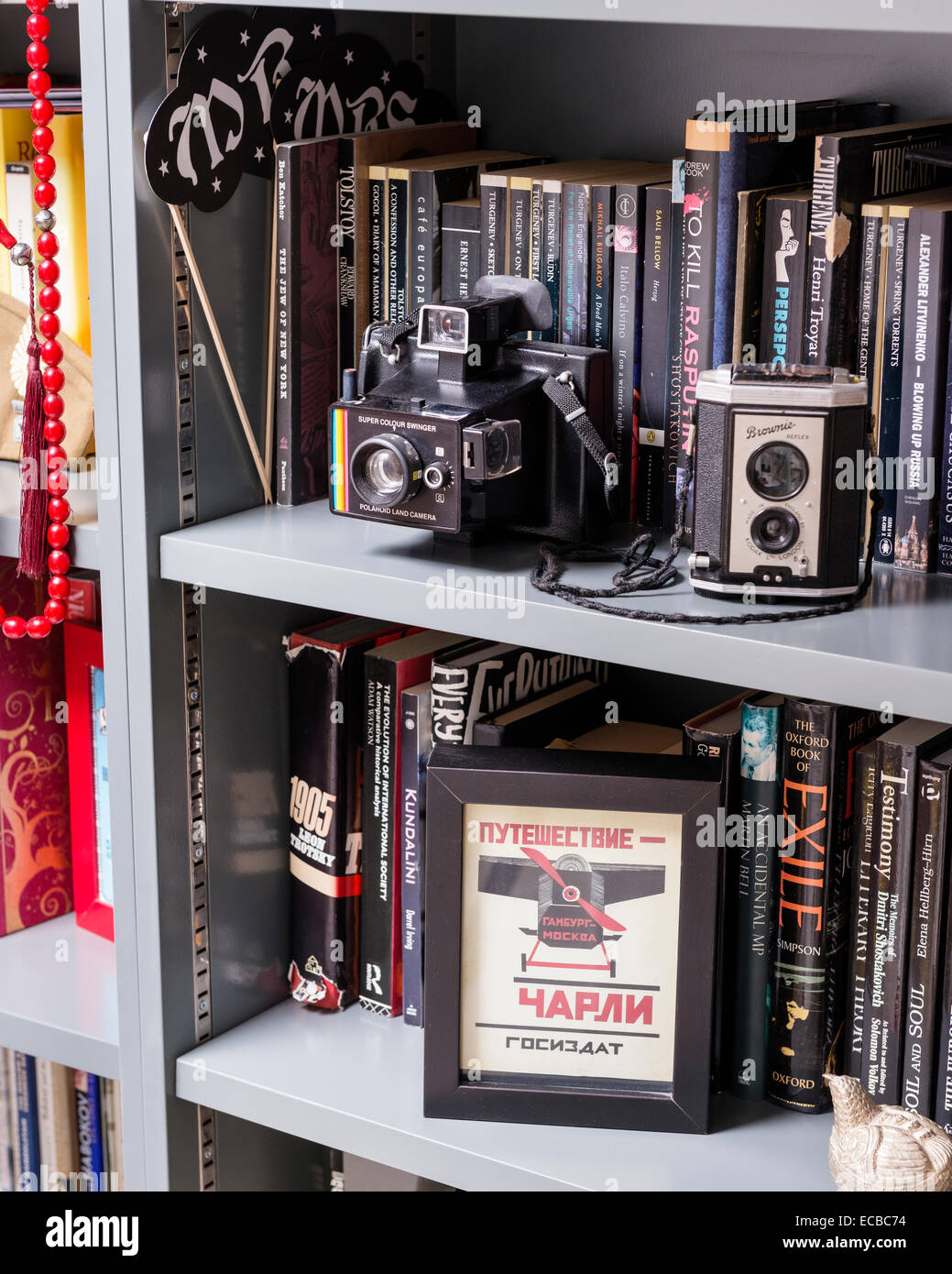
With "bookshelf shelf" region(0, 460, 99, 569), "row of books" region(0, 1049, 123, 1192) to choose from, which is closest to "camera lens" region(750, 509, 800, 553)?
"bookshelf shelf" region(0, 460, 99, 569)

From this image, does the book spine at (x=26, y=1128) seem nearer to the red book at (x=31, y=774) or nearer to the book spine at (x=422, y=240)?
the red book at (x=31, y=774)

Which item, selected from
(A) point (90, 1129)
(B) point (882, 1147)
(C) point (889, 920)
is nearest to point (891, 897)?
(C) point (889, 920)

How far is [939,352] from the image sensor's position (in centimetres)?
85

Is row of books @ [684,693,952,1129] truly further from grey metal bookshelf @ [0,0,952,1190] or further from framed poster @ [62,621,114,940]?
framed poster @ [62,621,114,940]

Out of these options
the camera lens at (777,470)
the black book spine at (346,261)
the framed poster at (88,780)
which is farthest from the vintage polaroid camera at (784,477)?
the framed poster at (88,780)

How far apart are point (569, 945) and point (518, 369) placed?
377 mm

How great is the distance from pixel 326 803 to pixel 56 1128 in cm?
53

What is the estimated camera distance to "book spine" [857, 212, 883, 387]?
859mm

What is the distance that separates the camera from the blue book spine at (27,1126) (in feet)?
4.52

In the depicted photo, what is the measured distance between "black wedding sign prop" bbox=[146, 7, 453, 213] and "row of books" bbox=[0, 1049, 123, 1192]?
0.83 metres

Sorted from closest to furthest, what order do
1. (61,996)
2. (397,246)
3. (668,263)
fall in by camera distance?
(668,263)
(397,246)
(61,996)

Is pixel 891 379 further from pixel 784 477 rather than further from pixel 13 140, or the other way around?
pixel 13 140

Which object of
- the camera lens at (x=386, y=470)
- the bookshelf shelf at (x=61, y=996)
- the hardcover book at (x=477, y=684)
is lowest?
the bookshelf shelf at (x=61, y=996)

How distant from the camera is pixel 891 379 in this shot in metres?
0.88
